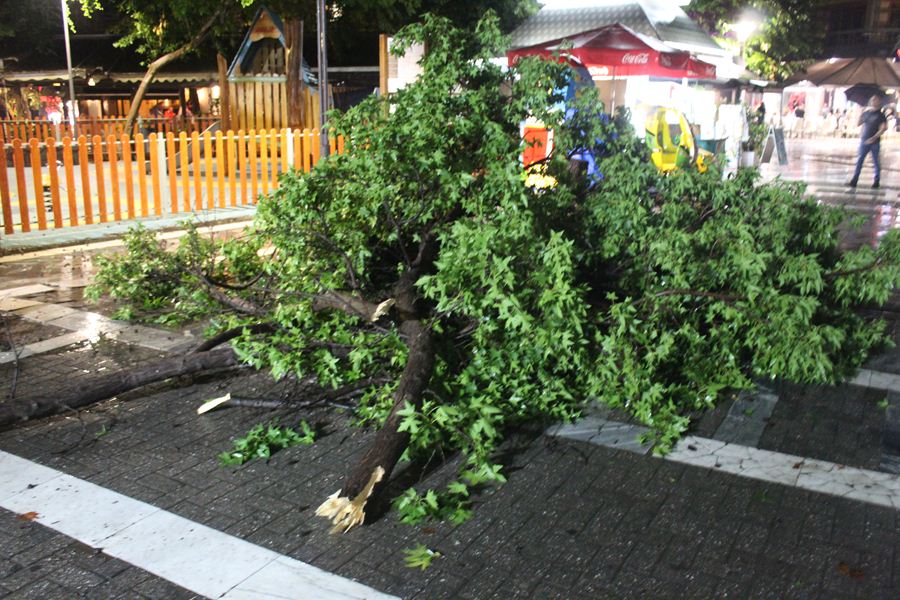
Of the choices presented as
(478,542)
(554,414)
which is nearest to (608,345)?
(554,414)

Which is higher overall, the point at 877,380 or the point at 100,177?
the point at 100,177

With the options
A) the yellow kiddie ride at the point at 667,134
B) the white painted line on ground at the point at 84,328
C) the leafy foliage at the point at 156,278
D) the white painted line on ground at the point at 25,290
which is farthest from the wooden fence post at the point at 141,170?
the yellow kiddie ride at the point at 667,134

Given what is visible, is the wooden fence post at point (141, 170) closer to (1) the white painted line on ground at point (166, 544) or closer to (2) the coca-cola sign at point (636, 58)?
(2) the coca-cola sign at point (636, 58)

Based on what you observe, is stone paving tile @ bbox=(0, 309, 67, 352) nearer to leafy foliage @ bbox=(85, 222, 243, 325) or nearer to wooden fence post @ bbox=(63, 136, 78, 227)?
leafy foliage @ bbox=(85, 222, 243, 325)

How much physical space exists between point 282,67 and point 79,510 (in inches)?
683

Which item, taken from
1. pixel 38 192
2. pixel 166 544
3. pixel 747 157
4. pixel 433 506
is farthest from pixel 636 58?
pixel 166 544

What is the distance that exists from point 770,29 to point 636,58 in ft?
91.5

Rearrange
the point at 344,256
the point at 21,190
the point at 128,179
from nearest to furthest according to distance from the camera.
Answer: the point at 344,256, the point at 21,190, the point at 128,179

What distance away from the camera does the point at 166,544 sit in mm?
3635

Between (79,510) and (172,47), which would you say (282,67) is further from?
(79,510)

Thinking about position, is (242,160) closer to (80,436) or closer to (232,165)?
(232,165)

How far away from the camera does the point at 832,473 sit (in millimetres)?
4434

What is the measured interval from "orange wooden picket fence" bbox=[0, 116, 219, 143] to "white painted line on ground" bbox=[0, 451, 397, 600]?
2017 cm

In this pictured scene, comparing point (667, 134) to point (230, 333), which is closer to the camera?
point (230, 333)
